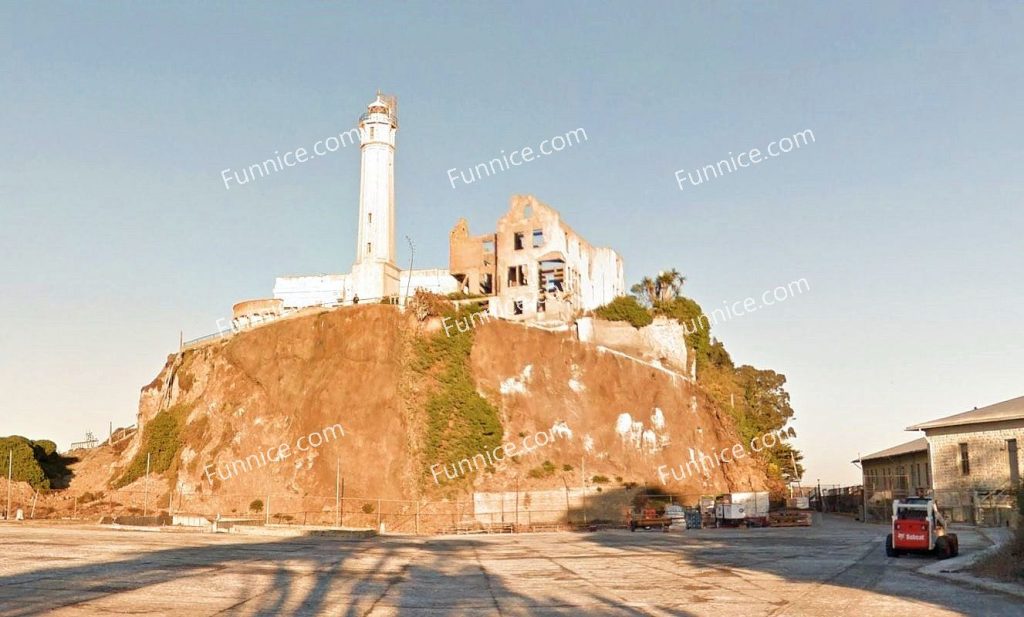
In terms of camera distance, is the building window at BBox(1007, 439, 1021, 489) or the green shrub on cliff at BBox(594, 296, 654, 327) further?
the green shrub on cliff at BBox(594, 296, 654, 327)

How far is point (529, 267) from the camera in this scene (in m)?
74.3

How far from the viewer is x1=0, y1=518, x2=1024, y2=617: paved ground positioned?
18.0 m

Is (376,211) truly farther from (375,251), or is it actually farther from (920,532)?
(920,532)

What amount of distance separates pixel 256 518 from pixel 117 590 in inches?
1568

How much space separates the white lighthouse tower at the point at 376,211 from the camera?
74.8 m

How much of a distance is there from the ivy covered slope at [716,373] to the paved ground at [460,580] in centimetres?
4455

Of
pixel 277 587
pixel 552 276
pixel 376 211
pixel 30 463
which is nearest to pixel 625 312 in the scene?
pixel 552 276

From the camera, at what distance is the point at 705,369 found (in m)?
84.1

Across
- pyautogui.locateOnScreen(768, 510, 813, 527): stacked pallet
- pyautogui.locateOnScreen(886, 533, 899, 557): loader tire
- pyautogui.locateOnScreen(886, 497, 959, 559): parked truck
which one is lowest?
pyautogui.locateOnScreen(768, 510, 813, 527): stacked pallet

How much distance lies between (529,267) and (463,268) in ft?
23.0

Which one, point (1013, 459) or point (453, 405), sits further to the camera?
point (453, 405)

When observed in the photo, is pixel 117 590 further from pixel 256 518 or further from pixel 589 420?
pixel 589 420

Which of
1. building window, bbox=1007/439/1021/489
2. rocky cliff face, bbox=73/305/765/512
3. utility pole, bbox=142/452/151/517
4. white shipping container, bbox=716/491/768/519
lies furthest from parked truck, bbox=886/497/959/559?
utility pole, bbox=142/452/151/517

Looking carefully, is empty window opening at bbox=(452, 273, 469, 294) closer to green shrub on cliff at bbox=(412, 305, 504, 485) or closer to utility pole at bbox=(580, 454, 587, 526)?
green shrub on cliff at bbox=(412, 305, 504, 485)
